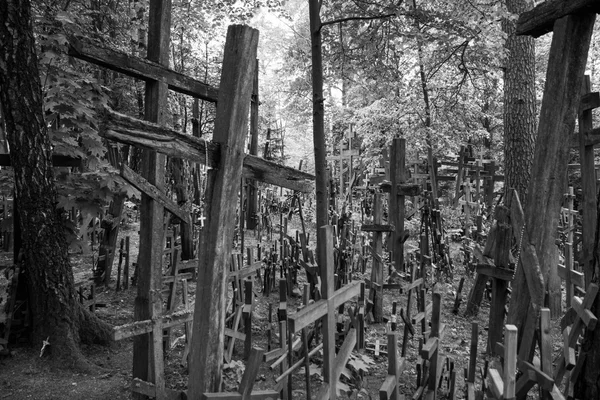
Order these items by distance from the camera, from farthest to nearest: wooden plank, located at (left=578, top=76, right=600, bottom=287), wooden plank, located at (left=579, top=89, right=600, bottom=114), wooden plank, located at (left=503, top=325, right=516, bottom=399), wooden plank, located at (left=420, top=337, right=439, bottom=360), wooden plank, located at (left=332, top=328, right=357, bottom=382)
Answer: wooden plank, located at (left=579, top=89, right=600, bottom=114), wooden plank, located at (left=578, top=76, right=600, bottom=287), wooden plank, located at (left=420, top=337, right=439, bottom=360), wooden plank, located at (left=332, top=328, right=357, bottom=382), wooden plank, located at (left=503, top=325, right=516, bottom=399)

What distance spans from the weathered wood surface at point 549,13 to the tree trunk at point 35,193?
468 centimetres

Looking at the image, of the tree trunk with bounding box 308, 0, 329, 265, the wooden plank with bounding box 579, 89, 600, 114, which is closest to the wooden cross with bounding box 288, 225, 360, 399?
the tree trunk with bounding box 308, 0, 329, 265

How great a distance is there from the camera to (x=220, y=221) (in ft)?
8.53

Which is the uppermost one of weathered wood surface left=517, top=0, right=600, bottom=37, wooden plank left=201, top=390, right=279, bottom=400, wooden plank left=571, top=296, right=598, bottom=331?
weathered wood surface left=517, top=0, right=600, bottom=37

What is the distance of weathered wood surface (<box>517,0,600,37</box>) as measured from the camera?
11.5 ft

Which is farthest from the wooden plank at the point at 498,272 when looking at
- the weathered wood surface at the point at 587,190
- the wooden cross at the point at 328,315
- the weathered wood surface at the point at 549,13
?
the wooden cross at the point at 328,315

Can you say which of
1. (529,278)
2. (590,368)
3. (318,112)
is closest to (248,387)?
(590,368)

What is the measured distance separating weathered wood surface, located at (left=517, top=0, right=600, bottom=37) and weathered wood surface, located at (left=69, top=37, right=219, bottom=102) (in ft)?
9.26

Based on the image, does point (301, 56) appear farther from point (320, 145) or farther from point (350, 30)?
point (320, 145)

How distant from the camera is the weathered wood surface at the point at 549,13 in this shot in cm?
351

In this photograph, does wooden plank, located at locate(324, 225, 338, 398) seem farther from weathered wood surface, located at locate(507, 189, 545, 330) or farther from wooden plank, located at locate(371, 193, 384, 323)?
wooden plank, located at locate(371, 193, 384, 323)

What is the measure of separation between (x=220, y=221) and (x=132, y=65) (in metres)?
1.89

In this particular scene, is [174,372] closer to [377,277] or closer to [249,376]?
[249,376]

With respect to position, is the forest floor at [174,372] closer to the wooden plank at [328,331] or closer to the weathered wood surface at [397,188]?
the wooden plank at [328,331]
